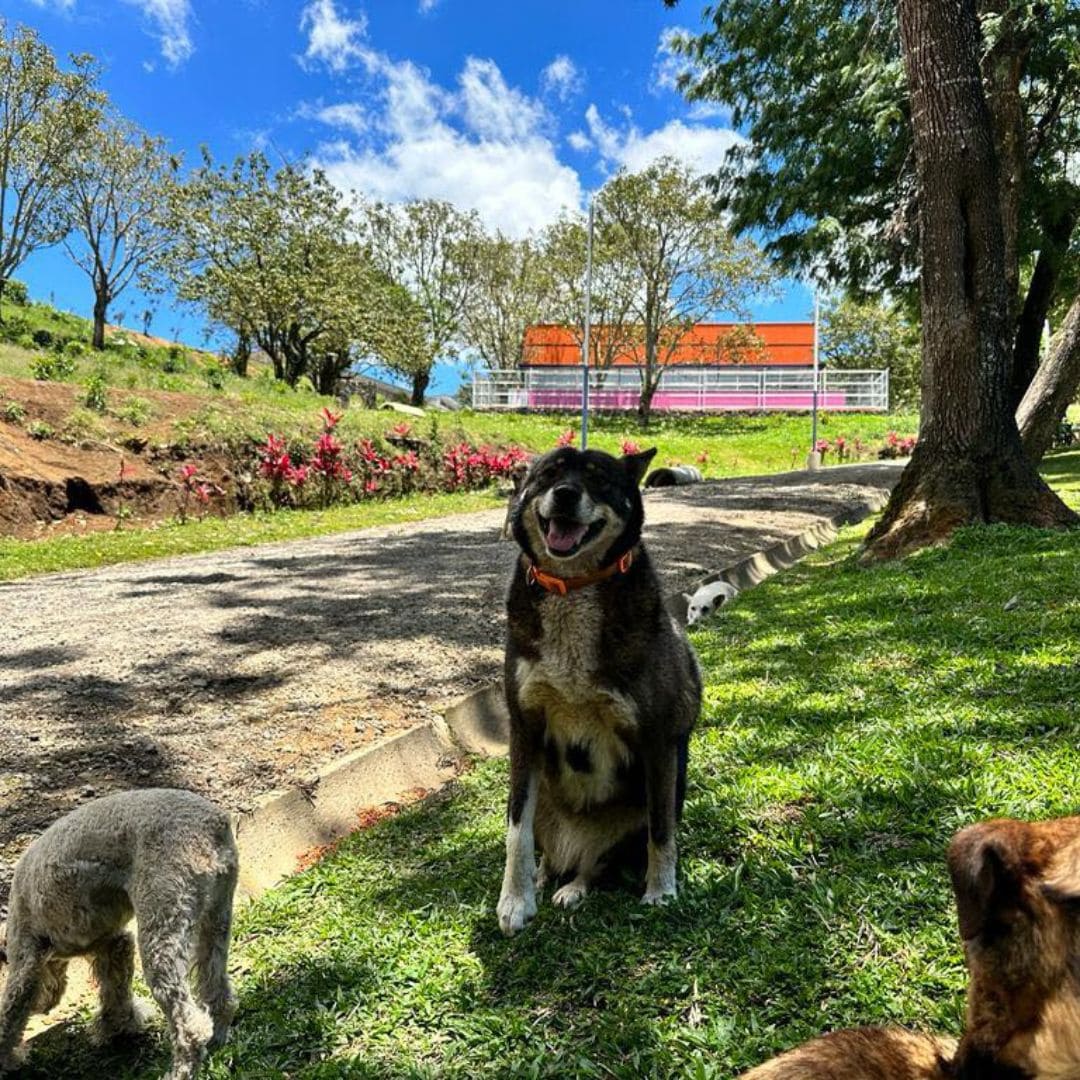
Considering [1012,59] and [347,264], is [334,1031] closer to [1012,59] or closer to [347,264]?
[1012,59]

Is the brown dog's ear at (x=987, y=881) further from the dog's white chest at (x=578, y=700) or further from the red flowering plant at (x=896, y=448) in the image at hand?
the red flowering plant at (x=896, y=448)

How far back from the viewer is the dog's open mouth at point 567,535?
9.54ft

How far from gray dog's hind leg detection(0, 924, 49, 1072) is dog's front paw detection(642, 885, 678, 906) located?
1.81 meters

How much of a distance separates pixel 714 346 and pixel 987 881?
47205mm

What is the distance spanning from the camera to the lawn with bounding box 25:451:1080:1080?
215cm

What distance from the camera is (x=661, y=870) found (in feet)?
9.05

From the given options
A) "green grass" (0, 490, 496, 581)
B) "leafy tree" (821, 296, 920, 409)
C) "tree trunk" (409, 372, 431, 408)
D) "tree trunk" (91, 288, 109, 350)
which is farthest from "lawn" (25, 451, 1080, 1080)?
"leafy tree" (821, 296, 920, 409)

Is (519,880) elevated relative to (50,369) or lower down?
lower down

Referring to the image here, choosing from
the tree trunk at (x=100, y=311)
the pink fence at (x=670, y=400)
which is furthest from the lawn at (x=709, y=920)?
the pink fence at (x=670, y=400)

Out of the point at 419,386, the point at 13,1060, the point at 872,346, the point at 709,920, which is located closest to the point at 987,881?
the point at 709,920

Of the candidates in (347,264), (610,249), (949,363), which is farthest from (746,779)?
(610,249)

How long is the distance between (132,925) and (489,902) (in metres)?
1.16

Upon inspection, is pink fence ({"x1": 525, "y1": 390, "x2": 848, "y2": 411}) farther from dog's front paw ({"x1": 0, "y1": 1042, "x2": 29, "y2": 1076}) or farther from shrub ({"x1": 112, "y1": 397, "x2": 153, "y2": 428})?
dog's front paw ({"x1": 0, "y1": 1042, "x2": 29, "y2": 1076})

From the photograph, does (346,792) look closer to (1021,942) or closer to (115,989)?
(115,989)
